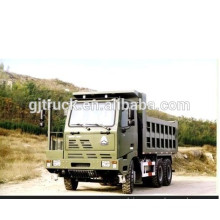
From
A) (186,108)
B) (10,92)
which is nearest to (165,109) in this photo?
(186,108)

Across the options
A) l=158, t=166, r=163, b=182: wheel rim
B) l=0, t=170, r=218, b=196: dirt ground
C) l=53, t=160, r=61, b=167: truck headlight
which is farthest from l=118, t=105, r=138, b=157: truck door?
l=158, t=166, r=163, b=182: wheel rim

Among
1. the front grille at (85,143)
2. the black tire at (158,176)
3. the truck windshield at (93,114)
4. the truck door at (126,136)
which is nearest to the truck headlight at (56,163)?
the front grille at (85,143)

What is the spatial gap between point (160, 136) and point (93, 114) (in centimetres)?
386

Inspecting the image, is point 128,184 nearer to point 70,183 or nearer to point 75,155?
point 75,155

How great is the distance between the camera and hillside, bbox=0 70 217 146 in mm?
19312

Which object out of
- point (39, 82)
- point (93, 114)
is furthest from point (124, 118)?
point (39, 82)

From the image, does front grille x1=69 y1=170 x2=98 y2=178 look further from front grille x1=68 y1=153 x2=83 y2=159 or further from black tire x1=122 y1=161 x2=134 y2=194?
black tire x1=122 y1=161 x2=134 y2=194

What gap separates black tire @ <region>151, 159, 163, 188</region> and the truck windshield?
12.0 ft

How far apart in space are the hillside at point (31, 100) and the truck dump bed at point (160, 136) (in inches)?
16.5

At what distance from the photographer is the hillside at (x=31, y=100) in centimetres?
1931

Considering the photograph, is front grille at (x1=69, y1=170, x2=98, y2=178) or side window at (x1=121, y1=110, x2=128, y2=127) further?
side window at (x1=121, y1=110, x2=128, y2=127)

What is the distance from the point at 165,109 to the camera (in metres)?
17.2

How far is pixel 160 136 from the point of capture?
17516 mm

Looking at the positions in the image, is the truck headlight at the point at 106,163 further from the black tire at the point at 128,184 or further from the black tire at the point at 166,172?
the black tire at the point at 166,172
